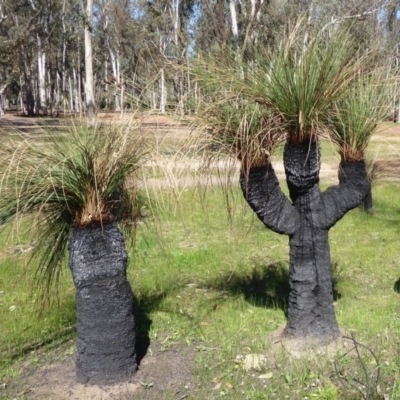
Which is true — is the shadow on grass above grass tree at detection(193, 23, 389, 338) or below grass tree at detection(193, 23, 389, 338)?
below

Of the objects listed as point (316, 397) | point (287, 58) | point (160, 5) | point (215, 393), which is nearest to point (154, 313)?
point (215, 393)

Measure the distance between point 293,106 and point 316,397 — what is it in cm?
168

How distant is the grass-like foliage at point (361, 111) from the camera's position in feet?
12.6

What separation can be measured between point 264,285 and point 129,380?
229cm

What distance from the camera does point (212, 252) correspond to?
724 cm

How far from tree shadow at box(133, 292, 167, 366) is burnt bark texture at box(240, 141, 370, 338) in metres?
1.05

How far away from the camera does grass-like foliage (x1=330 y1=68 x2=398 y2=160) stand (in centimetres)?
385

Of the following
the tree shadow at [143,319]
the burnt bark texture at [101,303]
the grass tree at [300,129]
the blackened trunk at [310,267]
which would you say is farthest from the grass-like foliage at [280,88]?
the tree shadow at [143,319]

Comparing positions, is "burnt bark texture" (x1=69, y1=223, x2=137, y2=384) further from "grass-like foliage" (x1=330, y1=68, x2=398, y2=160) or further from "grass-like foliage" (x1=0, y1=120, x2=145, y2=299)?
"grass-like foliage" (x1=330, y1=68, x2=398, y2=160)

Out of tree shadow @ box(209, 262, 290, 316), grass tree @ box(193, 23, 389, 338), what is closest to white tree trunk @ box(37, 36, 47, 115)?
tree shadow @ box(209, 262, 290, 316)

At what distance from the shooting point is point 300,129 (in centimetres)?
376

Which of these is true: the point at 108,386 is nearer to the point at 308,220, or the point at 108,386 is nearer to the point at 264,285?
the point at 308,220

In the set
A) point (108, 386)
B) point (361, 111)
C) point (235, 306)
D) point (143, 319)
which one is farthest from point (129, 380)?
point (361, 111)

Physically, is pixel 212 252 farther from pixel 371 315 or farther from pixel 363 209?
pixel 363 209
